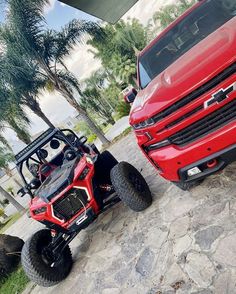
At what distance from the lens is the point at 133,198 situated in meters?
4.26

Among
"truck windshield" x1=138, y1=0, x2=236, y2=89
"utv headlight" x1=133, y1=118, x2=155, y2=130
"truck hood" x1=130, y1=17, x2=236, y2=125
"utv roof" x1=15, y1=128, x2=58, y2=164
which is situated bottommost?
"utv headlight" x1=133, y1=118, x2=155, y2=130

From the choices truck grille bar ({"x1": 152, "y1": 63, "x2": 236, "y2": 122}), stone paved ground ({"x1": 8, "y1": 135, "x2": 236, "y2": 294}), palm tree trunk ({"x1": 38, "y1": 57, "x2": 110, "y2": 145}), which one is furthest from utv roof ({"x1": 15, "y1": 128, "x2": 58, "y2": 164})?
palm tree trunk ({"x1": 38, "y1": 57, "x2": 110, "y2": 145})

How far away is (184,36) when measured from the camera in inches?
171

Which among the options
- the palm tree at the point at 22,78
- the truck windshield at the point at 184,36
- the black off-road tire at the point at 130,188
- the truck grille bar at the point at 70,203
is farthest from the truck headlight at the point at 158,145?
the palm tree at the point at 22,78

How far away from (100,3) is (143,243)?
6.38 meters

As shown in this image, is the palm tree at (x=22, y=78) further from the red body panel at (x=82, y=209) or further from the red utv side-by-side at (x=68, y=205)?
the red body panel at (x=82, y=209)

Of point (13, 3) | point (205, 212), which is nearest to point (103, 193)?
point (205, 212)

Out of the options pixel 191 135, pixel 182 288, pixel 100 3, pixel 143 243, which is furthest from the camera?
pixel 100 3

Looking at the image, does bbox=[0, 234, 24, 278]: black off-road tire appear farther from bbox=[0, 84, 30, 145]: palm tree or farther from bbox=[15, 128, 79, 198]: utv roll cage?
bbox=[0, 84, 30, 145]: palm tree

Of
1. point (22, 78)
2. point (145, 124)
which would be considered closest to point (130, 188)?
point (145, 124)

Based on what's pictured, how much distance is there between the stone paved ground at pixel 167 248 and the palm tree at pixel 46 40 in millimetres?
10433

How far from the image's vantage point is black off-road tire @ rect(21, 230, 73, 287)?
162 inches

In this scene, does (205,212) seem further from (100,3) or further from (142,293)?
(100,3)

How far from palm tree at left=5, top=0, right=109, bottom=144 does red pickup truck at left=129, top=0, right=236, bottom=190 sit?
11304 millimetres
